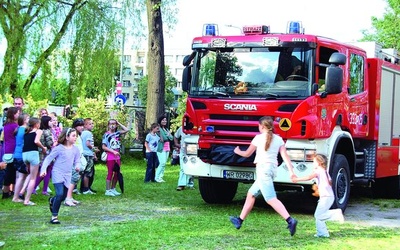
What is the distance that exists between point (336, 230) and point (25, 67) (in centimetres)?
1315

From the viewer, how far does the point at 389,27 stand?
48.6 meters

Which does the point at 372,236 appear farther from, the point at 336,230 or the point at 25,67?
the point at 25,67

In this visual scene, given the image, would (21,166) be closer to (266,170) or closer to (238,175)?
(238,175)

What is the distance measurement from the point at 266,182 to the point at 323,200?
90cm

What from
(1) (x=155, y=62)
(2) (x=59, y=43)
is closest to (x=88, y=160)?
(2) (x=59, y=43)

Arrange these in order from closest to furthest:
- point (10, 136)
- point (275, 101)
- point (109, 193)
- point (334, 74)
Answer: point (334, 74) → point (275, 101) → point (10, 136) → point (109, 193)

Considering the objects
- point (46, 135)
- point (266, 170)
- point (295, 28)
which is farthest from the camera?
point (46, 135)

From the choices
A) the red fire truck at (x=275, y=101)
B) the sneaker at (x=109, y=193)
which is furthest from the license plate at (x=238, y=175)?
the sneaker at (x=109, y=193)

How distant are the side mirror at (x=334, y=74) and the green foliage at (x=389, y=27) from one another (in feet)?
122

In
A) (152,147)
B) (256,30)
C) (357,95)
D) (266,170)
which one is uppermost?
(256,30)

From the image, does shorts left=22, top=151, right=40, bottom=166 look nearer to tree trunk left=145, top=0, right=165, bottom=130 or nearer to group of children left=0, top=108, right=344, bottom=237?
group of children left=0, top=108, right=344, bottom=237

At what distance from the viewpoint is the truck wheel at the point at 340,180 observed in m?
12.4

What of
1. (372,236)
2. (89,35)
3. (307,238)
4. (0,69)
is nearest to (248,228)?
(307,238)

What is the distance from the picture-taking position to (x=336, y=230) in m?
10.7
